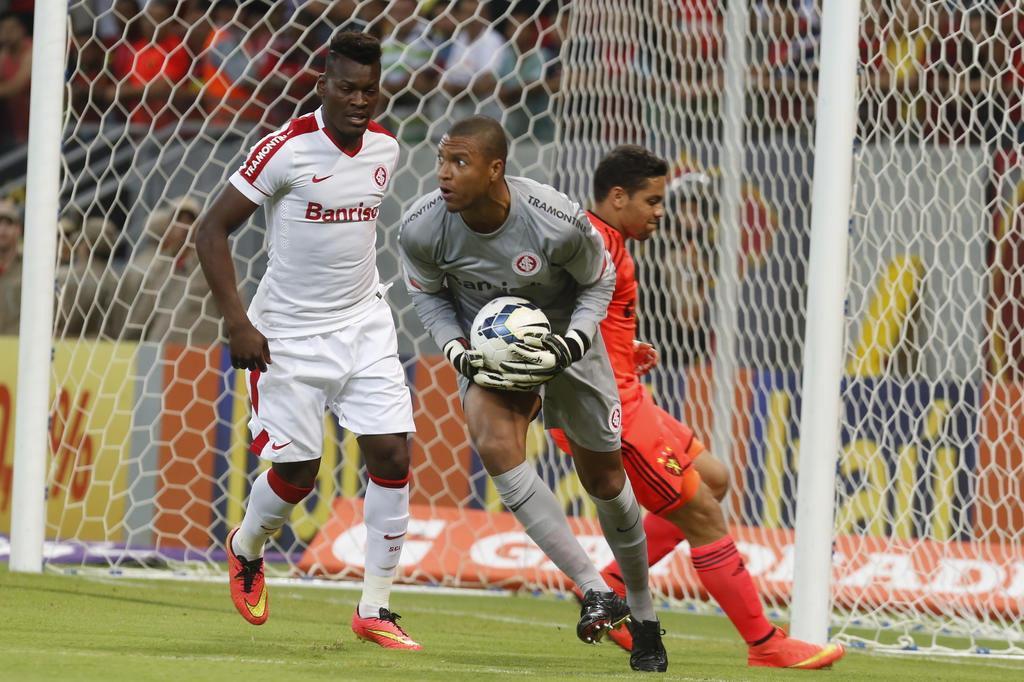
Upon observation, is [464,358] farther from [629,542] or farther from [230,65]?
[230,65]

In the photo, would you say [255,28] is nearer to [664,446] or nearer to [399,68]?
[399,68]

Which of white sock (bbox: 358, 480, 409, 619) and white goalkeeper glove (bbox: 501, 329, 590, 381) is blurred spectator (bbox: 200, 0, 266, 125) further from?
white goalkeeper glove (bbox: 501, 329, 590, 381)

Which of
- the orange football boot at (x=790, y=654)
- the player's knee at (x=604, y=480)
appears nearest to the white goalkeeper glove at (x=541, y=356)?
the player's knee at (x=604, y=480)

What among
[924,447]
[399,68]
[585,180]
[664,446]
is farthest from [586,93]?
[664,446]

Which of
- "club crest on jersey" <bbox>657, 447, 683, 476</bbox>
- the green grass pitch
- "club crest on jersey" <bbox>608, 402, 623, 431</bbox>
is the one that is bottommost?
the green grass pitch

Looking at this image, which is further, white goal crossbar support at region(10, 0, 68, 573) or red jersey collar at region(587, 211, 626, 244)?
white goal crossbar support at region(10, 0, 68, 573)

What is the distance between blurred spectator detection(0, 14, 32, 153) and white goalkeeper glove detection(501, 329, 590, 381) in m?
8.30

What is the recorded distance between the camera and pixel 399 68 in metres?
10.2

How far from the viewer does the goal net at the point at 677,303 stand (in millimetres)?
8133

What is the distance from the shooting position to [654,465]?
5.45 metres

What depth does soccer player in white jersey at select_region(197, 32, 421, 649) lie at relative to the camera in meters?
5.18

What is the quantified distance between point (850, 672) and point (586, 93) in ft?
14.5

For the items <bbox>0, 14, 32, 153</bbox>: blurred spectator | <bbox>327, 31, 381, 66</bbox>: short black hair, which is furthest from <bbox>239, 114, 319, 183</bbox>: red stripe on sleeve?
<bbox>0, 14, 32, 153</bbox>: blurred spectator

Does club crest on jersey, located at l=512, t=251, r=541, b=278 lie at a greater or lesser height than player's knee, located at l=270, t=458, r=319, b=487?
greater
